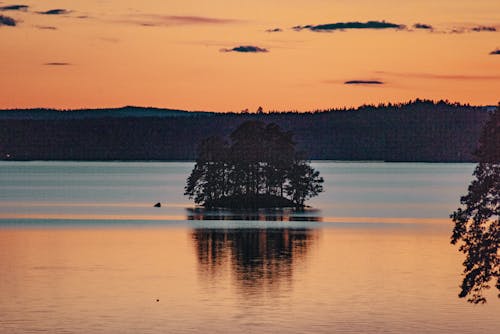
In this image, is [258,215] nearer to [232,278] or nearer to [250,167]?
[250,167]


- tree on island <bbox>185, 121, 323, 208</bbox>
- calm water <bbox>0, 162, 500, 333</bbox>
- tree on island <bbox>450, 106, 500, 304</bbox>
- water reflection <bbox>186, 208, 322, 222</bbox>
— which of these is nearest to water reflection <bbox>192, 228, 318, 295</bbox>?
calm water <bbox>0, 162, 500, 333</bbox>

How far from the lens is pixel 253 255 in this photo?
9731cm

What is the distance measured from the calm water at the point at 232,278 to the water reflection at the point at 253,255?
11 cm

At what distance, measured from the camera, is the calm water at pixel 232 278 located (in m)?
61.0

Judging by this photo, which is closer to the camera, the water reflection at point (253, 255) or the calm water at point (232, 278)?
the calm water at point (232, 278)

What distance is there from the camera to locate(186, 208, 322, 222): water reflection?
146625 mm

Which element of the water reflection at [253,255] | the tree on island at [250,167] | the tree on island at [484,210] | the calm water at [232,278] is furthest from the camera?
the tree on island at [250,167]

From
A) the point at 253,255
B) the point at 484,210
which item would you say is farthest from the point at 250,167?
the point at 484,210

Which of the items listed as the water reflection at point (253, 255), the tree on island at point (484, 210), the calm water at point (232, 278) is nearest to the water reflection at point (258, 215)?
the calm water at point (232, 278)

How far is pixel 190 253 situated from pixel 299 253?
31.3ft

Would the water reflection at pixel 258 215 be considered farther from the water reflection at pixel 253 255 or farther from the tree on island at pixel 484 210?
the tree on island at pixel 484 210

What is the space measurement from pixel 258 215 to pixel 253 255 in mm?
55953

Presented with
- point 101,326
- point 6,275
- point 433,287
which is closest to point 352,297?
point 433,287

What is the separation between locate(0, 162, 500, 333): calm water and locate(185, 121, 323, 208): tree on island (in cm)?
2516
